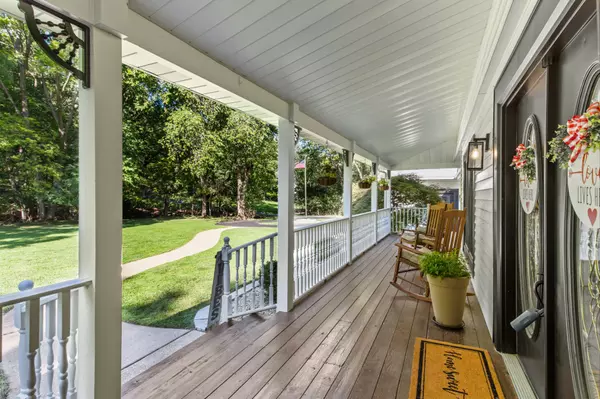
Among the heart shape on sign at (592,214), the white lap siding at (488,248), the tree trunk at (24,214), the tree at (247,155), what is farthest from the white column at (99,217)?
the tree at (247,155)

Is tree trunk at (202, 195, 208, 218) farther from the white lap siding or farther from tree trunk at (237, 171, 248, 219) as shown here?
the white lap siding

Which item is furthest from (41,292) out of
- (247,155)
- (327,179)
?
(247,155)

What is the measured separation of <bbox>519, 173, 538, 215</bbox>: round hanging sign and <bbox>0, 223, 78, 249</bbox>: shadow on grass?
2419mm

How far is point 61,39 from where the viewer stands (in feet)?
4.38

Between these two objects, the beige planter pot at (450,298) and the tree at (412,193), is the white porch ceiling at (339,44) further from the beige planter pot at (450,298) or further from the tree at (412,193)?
the tree at (412,193)

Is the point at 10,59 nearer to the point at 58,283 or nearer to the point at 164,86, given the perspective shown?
the point at 58,283

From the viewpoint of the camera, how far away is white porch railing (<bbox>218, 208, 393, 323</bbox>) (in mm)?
3293

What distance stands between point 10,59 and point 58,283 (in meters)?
1.01

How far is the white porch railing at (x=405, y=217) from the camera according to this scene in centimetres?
891

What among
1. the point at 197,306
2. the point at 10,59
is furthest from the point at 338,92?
the point at 197,306

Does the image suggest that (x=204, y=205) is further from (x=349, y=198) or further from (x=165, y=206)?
(x=349, y=198)

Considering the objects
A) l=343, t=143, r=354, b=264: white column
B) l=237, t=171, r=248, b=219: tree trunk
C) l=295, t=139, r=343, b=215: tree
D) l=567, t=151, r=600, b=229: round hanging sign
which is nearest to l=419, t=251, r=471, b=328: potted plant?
l=567, t=151, r=600, b=229: round hanging sign

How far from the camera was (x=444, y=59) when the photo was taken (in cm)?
288

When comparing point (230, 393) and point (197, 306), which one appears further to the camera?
point (197, 306)
